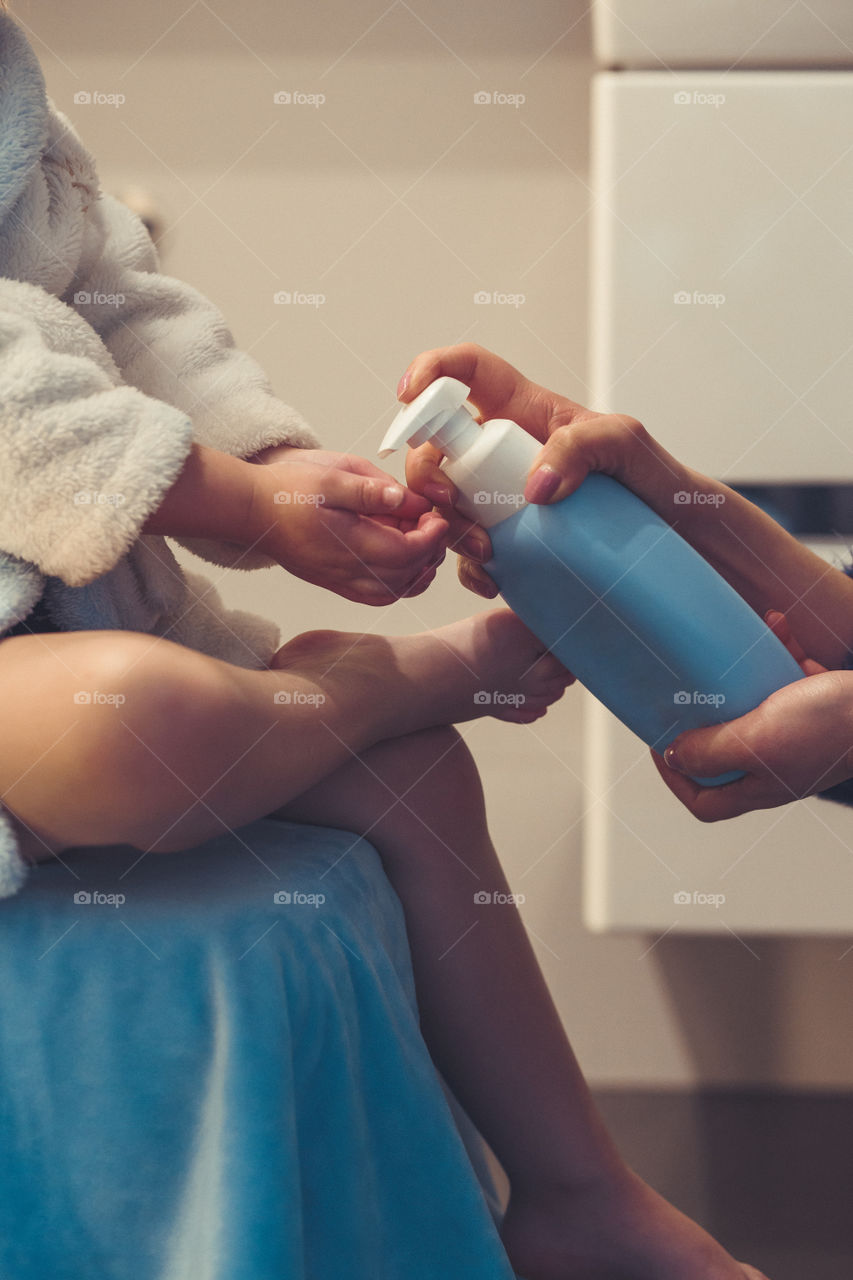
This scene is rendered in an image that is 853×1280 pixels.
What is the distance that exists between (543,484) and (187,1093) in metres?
0.34

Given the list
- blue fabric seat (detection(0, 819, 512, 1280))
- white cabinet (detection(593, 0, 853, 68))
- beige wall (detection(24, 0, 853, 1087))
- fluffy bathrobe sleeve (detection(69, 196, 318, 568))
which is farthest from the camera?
beige wall (detection(24, 0, 853, 1087))

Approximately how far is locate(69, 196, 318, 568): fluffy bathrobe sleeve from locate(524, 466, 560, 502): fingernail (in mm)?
201

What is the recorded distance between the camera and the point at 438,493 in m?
0.61

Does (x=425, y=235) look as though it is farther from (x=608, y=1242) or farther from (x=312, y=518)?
(x=608, y=1242)

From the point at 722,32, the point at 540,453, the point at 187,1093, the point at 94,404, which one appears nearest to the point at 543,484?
the point at 540,453

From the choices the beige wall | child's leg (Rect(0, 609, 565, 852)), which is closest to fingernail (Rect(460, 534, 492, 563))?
child's leg (Rect(0, 609, 565, 852))

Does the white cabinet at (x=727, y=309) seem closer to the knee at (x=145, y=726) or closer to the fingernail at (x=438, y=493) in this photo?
the fingernail at (x=438, y=493)

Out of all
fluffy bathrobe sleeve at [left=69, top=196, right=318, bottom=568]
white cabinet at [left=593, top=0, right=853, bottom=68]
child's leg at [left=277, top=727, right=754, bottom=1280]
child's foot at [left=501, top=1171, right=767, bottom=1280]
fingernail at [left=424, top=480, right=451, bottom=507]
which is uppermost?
white cabinet at [left=593, top=0, right=853, bottom=68]

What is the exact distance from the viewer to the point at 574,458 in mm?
567

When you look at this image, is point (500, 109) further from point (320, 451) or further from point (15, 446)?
point (15, 446)

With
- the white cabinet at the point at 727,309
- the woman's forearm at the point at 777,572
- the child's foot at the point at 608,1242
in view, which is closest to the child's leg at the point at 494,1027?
the child's foot at the point at 608,1242

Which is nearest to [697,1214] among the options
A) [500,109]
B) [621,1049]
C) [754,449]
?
[621,1049]

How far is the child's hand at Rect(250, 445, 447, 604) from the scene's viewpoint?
1.91 feet

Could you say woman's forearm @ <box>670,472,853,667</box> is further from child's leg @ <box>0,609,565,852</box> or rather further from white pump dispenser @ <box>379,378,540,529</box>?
child's leg @ <box>0,609,565,852</box>
